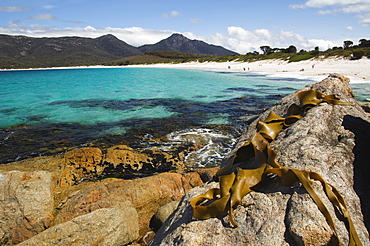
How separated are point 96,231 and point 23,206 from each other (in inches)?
61.3

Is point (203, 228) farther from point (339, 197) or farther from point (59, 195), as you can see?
point (59, 195)

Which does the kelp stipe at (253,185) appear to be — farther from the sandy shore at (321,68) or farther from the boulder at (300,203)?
the sandy shore at (321,68)

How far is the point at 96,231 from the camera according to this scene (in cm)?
369

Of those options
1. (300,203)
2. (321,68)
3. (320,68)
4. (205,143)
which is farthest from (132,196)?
(320,68)

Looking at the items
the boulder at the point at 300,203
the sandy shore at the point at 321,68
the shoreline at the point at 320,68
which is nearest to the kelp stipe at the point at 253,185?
the boulder at the point at 300,203

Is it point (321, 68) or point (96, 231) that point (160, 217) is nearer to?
point (96, 231)

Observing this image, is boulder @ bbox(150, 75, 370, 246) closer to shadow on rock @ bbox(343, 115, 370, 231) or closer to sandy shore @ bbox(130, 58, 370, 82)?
shadow on rock @ bbox(343, 115, 370, 231)

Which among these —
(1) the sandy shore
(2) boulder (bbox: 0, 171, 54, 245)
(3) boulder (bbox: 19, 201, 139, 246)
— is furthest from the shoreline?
(2) boulder (bbox: 0, 171, 54, 245)

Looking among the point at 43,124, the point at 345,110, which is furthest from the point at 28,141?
the point at 345,110

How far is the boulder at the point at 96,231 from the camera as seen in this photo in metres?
3.51

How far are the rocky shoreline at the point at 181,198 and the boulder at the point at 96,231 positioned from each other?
1 cm

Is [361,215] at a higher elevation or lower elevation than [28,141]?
higher

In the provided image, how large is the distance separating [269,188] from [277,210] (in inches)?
9.9

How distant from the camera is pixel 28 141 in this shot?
32.8ft
